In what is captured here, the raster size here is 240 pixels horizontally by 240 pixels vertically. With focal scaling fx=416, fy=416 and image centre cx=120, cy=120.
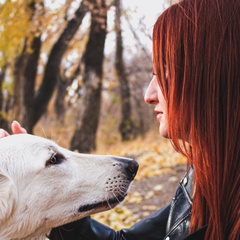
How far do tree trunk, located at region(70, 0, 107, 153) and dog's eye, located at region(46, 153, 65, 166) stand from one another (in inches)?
315

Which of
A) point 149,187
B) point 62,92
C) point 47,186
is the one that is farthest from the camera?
point 62,92

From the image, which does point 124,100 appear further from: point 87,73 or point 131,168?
point 131,168

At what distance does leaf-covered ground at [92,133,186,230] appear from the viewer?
208 inches

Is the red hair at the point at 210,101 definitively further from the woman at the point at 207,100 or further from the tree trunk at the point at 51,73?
the tree trunk at the point at 51,73

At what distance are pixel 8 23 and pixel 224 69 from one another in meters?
8.29

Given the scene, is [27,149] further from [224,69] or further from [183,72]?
[224,69]

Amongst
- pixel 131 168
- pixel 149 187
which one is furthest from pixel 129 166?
pixel 149 187

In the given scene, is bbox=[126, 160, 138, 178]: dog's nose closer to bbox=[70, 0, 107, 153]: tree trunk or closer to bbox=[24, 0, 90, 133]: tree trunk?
bbox=[70, 0, 107, 153]: tree trunk

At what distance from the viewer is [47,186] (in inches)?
85.4

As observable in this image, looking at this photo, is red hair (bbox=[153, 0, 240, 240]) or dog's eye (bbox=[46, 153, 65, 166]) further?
dog's eye (bbox=[46, 153, 65, 166])

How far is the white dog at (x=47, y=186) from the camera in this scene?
2094mm

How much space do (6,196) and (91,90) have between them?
8552 mm

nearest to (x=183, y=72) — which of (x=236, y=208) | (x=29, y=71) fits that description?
(x=236, y=208)

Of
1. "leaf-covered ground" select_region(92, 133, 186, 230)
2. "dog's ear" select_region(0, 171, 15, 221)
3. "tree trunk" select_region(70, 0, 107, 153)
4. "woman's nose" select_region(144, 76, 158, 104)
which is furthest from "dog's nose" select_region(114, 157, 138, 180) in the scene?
"tree trunk" select_region(70, 0, 107, 153)
